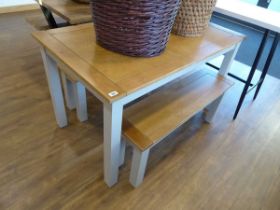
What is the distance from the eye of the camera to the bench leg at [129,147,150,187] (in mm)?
1097

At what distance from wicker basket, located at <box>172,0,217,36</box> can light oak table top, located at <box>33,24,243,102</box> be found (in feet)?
0.14

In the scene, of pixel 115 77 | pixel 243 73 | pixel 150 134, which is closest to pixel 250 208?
pixel 150 134

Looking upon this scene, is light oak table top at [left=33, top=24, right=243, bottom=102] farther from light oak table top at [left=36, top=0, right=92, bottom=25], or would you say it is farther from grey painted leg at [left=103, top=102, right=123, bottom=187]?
light oak table top at [left=36, top=0, right=92, bottom=25]

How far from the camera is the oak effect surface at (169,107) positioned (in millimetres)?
1092

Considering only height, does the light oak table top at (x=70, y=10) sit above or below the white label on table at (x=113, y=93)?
above

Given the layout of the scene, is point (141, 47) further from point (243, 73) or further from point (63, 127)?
point (243, 73)

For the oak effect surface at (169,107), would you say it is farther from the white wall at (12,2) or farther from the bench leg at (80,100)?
the white wall at (12,2)

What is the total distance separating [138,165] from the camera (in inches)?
45.4

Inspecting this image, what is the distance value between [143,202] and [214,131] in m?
0.83

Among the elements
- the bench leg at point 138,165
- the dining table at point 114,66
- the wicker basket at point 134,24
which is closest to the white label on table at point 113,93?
the dining table at point 114,66

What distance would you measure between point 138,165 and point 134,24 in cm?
71

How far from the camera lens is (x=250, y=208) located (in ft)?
4.15

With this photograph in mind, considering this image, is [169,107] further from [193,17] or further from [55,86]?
[55,86]

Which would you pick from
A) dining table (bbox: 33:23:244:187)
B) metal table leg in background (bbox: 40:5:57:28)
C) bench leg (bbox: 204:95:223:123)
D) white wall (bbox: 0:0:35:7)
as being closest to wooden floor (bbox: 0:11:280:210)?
bench leg (bbox: 204:95:223:123)
